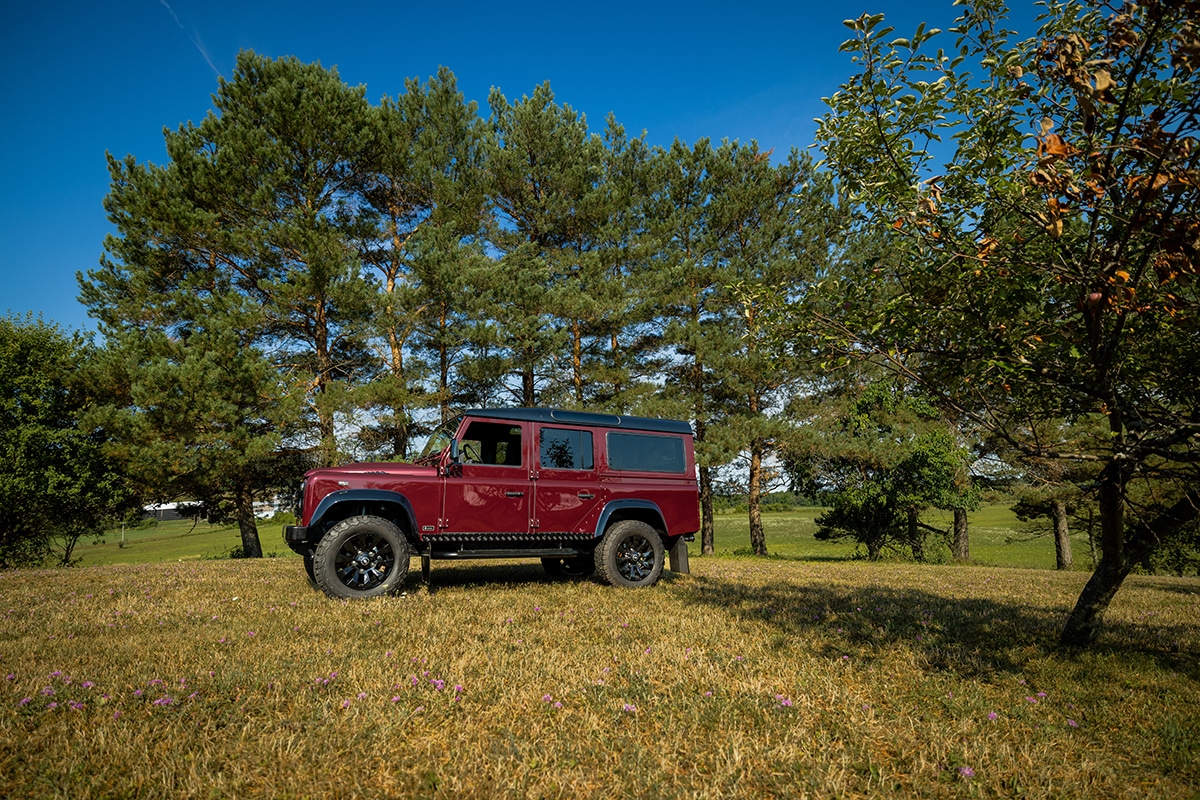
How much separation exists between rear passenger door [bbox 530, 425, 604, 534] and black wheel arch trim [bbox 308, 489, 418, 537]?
162 cm

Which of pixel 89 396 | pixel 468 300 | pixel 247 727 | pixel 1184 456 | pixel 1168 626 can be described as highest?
pixel 468 300

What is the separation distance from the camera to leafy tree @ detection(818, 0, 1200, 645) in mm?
2752

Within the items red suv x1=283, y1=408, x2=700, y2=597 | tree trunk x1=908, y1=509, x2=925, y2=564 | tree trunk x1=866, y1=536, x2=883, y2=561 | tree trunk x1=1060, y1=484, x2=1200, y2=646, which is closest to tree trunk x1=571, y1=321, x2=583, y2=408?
red suv x1=283, y1=408, x2=700, y2=597

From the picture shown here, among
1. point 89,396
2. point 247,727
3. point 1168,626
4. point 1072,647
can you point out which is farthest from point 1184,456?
point 89,396

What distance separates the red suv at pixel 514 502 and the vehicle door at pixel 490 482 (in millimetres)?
13

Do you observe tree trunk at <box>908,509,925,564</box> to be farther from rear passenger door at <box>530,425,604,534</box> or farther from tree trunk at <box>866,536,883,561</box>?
rear passenger door at <box>530,425,604,534</box>

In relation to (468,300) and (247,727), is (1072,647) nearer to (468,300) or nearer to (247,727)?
(247,727)

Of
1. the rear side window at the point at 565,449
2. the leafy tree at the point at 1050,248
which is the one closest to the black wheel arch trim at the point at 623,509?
the rear side window at the point at 565,449

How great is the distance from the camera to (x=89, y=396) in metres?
18.8

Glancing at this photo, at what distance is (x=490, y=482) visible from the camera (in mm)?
7395

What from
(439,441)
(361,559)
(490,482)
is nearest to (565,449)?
(490,482)

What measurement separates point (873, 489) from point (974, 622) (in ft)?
51.0

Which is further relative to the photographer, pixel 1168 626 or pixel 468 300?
pixel 468 300

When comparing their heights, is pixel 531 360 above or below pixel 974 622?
above
